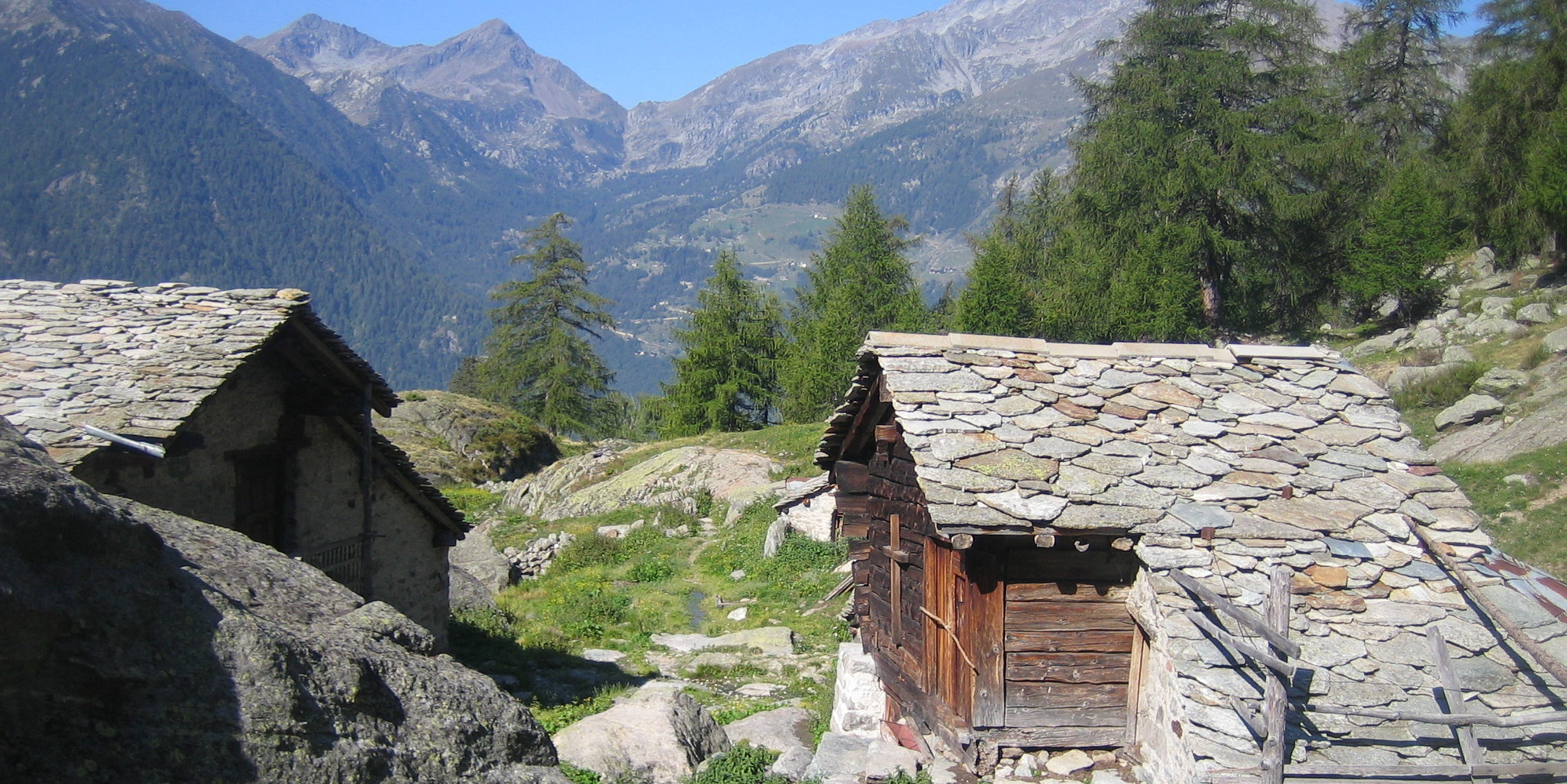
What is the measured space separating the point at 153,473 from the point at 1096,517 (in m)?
11.4

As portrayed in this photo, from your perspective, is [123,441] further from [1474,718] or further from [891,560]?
[1474,718]

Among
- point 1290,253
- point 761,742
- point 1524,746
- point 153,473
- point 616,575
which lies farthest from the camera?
point 1290,253

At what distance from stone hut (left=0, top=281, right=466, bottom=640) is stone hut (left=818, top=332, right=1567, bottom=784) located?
334 inches

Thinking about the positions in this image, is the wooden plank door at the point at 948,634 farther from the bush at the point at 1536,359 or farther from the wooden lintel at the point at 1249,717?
the bush at the point at 1536,359

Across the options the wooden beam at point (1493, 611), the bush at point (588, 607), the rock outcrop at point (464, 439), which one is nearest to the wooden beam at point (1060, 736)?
the wooden beam at point (1493, 611)

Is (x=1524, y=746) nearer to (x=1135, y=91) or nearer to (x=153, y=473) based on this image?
(x=153, y=473)

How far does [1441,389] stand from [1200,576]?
22573 mm

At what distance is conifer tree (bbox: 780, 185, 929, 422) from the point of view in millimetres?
48375

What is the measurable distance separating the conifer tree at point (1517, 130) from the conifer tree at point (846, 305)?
77.3 ft

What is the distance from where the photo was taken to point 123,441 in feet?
34.8

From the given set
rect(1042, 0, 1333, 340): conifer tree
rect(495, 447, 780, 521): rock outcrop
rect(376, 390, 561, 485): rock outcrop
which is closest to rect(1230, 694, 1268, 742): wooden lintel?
rect(495, 447, 780, 521): rock outcrop

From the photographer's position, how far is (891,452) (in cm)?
1312

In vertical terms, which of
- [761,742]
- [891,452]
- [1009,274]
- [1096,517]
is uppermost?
[1009,274]

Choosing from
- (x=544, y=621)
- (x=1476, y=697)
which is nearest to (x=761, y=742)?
(x=1476, y=697)
